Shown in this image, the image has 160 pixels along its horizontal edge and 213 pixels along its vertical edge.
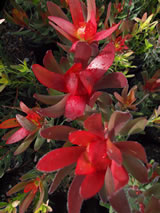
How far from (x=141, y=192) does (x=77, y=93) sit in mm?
377

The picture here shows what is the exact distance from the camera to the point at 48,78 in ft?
1.54

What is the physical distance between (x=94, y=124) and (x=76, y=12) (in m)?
0.31

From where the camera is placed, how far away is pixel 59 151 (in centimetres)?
44

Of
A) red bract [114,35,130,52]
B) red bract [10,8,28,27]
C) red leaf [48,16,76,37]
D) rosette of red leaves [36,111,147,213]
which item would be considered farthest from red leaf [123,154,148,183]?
red bract [10,8,28,27]

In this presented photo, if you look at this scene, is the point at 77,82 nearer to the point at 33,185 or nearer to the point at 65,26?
the point at 65,26

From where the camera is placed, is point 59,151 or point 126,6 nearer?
point 59,151

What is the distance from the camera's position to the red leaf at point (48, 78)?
451 millimetres

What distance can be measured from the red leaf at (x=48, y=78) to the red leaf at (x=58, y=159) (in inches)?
5.4

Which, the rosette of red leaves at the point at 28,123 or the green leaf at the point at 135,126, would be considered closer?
the green leaf at the point at 135,126

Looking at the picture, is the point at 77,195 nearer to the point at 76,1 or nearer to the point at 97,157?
the point at 97,157

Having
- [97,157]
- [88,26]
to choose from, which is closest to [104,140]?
[97,157]

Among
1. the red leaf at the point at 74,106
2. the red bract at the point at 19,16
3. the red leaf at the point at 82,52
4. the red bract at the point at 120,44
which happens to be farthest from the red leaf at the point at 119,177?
the red bract at the point at 19,16

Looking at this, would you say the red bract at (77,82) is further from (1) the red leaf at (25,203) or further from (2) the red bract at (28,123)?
(1) the red leaf at (25,203)

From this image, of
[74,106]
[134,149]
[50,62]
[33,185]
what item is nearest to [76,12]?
[50,62]
